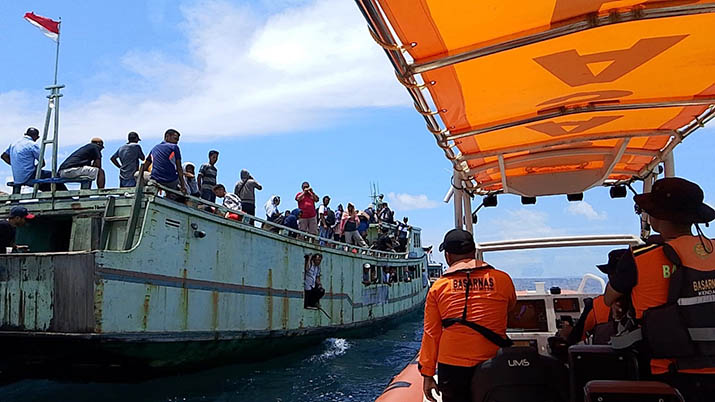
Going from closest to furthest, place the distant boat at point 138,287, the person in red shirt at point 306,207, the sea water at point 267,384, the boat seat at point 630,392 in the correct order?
the boat seat at point 630,392 → the distant boat at point 138,287 → the sea water at point 267,384 → the person in red shirt at point 306,207

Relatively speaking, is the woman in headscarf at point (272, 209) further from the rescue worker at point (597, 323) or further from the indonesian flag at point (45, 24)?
the rescue worker at point (597, 323)

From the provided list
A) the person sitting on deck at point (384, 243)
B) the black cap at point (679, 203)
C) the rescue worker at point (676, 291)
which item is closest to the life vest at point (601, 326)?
the rescue worker at point (676, 291)

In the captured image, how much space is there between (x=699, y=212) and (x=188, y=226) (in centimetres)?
798

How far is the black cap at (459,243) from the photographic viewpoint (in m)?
3.47

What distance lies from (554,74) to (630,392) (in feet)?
7.05

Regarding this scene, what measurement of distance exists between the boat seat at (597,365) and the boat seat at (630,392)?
0.38m

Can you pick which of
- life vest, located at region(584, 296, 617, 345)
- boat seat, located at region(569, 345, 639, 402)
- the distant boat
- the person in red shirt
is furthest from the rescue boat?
the person in red shirt

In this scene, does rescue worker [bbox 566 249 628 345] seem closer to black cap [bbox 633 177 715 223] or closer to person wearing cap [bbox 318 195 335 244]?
black cap [bbox 633 177 715 223]

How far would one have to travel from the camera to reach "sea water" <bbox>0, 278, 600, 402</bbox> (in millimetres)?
8258

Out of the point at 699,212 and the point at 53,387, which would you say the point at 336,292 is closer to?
the point at 53,387

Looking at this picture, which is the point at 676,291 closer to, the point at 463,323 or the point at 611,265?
the point at 611,265

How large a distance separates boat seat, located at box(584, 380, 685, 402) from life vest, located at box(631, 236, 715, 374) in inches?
9.0

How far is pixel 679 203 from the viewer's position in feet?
8.69

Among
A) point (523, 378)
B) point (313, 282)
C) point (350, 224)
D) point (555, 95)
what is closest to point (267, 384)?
point (313, 282)
